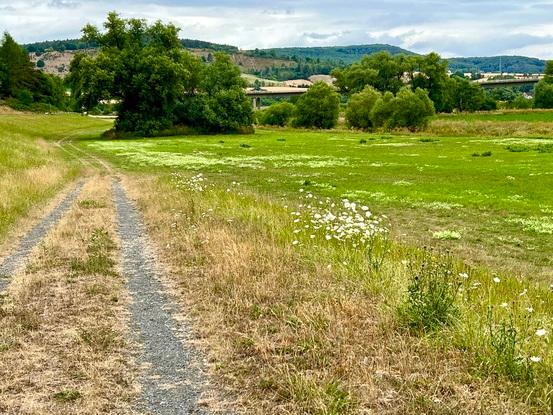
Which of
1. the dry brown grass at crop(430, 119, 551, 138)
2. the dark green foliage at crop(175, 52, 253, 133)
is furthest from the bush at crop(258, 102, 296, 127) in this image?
the dry brown grass at crop(430, 119, 551, 138)

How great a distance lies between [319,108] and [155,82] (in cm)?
4387

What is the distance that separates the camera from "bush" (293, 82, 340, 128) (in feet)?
415

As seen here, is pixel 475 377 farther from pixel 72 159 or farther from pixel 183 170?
pixel 72 159

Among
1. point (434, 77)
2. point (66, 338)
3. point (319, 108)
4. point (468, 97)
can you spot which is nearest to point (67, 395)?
point (66, 338)

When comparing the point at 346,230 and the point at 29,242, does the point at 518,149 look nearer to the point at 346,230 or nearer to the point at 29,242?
the point at 346,230

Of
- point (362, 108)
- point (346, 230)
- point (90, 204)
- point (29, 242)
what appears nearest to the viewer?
point (346, 230)

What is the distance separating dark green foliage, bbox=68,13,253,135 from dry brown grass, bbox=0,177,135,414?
8334cm

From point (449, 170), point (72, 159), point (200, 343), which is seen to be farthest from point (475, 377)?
point (72, 159)

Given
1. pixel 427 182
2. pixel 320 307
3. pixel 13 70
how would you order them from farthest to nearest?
pixel 13 70, pixel 427 182, pixel 320 307

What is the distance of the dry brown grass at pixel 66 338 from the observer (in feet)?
24.8

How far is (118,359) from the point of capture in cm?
881

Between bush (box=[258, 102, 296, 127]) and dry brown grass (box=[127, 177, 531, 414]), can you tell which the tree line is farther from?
dry brown grass (box=[127, 177, 531, 414])

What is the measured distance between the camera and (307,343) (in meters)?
8.82

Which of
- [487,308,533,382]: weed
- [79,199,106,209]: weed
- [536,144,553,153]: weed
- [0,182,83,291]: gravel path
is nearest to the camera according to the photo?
[487,308,533,382]: weed
